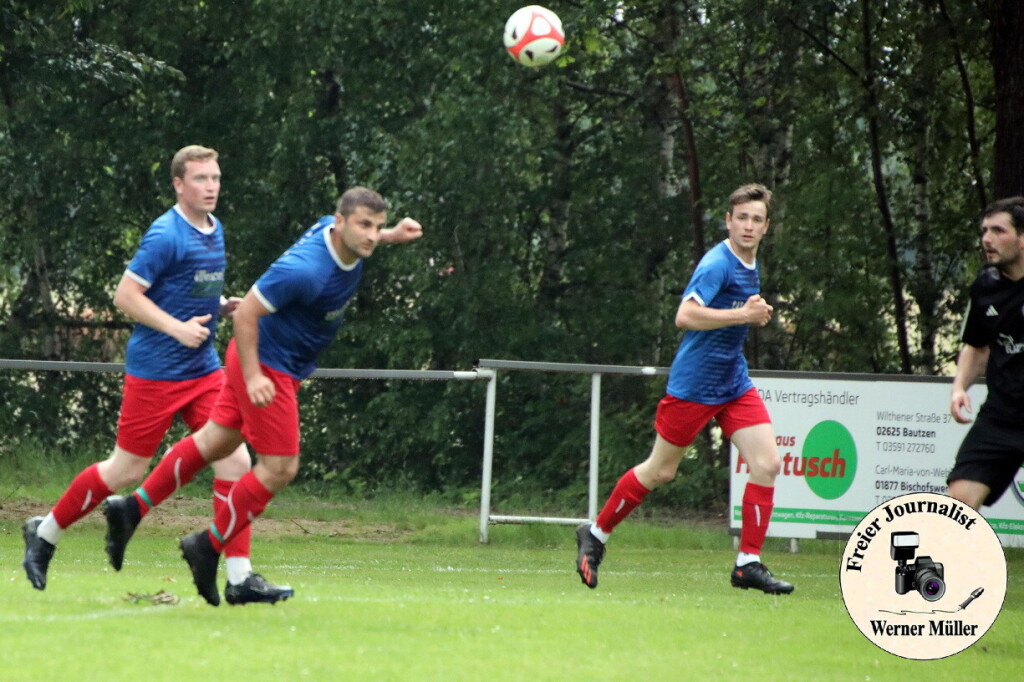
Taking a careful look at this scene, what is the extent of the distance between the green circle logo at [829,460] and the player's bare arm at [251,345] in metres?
6.79

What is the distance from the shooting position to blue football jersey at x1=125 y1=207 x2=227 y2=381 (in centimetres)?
774

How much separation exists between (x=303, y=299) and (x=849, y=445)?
6892mm

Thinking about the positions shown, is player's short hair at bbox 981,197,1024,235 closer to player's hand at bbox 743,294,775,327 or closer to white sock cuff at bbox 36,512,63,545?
player's hand at bbox 743,294,775,327

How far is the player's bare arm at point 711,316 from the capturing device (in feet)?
27.0

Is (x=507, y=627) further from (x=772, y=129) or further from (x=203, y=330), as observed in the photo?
(x=772, y=129)

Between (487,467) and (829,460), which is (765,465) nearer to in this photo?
(829,460)

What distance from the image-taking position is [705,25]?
57.6ft

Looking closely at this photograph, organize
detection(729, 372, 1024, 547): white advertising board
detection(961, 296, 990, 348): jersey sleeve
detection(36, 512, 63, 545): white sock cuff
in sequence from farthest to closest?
detection(729, 372, 1024, 547): white advertising board → detection(36, 512, 63, 545): white sock cuff → detection(961, 296, 990, 348): jersey sleeve

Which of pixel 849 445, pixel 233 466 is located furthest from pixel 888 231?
pixel 233 466

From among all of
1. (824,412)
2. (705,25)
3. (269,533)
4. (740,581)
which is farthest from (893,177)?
(740,581)

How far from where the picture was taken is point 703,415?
8.93 metres

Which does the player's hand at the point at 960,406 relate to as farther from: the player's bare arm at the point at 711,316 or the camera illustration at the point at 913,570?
the camera illustration at the point at 913,570

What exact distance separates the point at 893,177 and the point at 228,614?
1450 cm

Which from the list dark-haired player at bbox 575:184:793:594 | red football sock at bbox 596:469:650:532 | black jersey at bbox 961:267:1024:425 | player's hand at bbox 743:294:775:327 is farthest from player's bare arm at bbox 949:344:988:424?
red football sock at bbox 596:469:650:532
